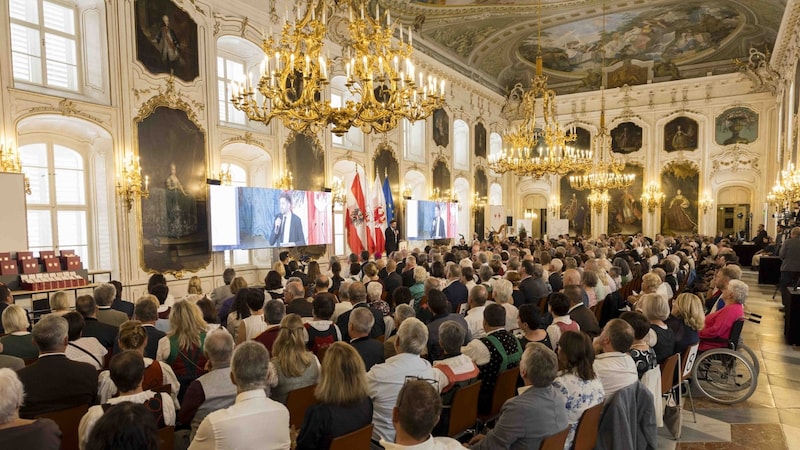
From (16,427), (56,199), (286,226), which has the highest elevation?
(56,199)

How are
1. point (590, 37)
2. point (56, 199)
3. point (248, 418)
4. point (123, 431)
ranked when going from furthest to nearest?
1. point (590, 37)
2. point (56, 199)
3. point (248, 418)
4. point (123, 431)

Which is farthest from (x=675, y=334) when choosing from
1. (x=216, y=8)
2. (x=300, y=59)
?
(x=216, y=8)

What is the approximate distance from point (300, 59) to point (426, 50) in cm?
1398

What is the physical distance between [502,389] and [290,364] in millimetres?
1645

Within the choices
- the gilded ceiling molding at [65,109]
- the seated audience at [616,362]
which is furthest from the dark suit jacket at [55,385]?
the gilded ceiling molding at [65,109]

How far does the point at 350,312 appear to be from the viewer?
188 inches

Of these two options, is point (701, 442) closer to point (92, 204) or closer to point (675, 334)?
point (675, 334)

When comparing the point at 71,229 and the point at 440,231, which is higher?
the point at 71,229

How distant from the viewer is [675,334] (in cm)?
458

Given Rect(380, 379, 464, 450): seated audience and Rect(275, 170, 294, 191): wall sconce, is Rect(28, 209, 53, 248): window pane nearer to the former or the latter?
Rect(275, 170, 294, 191): wall sconce

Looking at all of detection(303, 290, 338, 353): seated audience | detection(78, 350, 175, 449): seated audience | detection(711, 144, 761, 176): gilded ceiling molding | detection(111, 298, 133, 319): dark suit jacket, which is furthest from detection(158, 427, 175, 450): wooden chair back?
detection(711, 144, 761, 176): gilded ceiling molding

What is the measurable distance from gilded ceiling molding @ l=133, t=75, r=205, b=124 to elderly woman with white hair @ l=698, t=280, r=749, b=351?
397 inches

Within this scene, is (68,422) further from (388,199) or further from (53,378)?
(388,199)

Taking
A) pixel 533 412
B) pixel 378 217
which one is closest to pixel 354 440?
pixel 533 412
